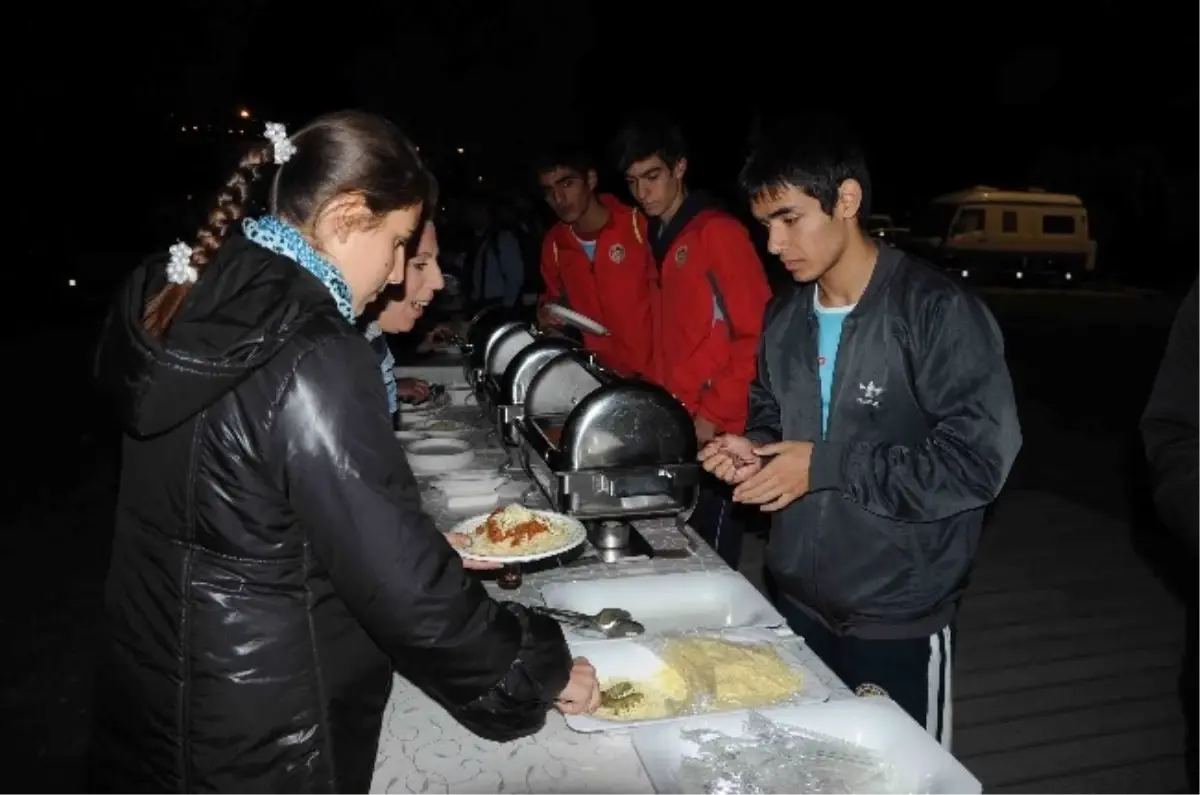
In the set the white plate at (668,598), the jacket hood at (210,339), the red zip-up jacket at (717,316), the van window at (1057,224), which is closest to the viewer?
the jacket hood at (210,339)

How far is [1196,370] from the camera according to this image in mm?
1721

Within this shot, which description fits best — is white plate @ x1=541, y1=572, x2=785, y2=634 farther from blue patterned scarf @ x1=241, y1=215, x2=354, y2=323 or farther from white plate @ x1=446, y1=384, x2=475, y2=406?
white plate @ x1=446, y1=384, x2=475, y2=406

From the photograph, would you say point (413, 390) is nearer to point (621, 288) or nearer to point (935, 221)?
point (621, 288)

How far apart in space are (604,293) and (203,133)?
775 inches

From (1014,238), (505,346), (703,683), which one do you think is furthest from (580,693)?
(1014,238)

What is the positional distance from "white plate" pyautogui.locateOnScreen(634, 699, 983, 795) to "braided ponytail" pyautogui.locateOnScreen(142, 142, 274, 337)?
3.11ft

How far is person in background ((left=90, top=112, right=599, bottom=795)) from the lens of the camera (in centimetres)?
125

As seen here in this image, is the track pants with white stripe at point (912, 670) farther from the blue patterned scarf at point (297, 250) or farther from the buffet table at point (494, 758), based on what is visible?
the blue patterned scarf at point (297, 250)

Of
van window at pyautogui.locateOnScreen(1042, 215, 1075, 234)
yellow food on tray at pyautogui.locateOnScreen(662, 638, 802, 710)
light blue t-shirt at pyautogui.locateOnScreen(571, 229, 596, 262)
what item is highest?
light blue t-shirt at pyautogui.locateOnScreen(571, 229, 596, 262)

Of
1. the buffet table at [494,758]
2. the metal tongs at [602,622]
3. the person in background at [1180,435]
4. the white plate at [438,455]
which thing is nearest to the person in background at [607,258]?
the white plate at [438,455]

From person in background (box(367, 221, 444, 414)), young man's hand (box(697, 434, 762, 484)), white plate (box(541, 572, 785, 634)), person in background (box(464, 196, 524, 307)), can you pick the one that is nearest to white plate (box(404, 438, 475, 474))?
person in background (box(367, 221, 444, 414))

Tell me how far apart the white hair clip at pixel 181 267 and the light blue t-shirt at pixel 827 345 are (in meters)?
1.45

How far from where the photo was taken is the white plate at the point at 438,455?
10.9ft

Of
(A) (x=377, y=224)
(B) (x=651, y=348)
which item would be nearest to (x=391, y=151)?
(A) (x=377, y=224)
